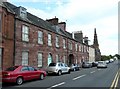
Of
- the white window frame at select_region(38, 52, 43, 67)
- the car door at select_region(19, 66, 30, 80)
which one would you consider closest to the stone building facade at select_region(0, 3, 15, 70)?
the car door at select_region(19, 66, 30, 80)

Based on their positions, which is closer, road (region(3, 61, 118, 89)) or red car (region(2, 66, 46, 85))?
road (region(3, 61, 118, 89))

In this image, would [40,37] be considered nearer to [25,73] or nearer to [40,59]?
[40,59]

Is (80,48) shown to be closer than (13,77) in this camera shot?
No

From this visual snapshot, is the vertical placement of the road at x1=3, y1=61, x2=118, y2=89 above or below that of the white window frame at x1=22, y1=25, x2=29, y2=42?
below

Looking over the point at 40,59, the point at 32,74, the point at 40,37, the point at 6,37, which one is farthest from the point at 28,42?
the point at 32,74

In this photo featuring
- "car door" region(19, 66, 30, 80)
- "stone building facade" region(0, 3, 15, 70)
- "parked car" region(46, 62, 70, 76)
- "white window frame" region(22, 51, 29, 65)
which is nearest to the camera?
"car door" region(19, 66, 30, 80)

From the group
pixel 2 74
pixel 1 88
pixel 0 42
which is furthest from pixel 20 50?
pixel 1 88

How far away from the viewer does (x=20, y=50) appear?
83.6ft

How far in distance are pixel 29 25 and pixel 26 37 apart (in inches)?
69.3

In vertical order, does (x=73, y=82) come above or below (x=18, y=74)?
below

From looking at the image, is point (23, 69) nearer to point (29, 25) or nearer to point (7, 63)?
point (7, 63)

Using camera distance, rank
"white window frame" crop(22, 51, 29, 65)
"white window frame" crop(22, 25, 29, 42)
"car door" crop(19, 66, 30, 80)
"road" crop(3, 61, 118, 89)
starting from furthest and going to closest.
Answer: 1. "white window frame" crop(22, 25, 29, 42)
2. "white window frame" crop(22, 51, 29, 65)
3. "car door" crop(19, 66, 30, 80)
4. "road" crop(3, 61, 118, 89)

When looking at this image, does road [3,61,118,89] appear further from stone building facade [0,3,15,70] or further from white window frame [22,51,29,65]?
white window frame [22,51,29,65]

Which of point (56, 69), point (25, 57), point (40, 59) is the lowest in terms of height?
point (56, 69)
